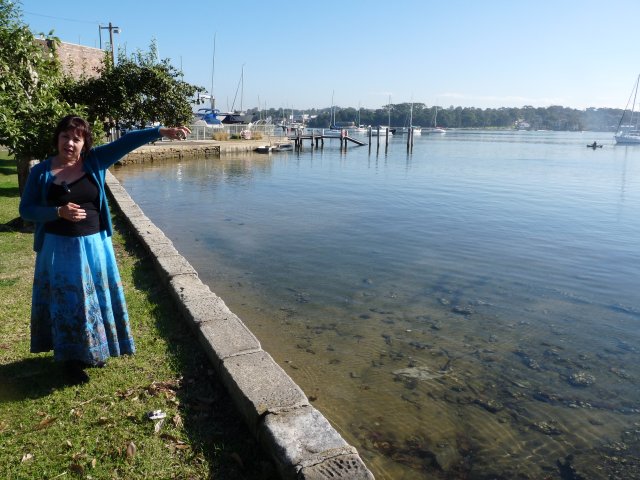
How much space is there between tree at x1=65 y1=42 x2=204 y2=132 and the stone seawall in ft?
38.9

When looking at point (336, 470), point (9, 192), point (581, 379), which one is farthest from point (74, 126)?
point (9, 192)

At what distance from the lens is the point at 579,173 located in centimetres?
3350

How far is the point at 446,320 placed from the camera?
7.01m

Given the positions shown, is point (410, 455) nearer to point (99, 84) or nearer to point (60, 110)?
point (60, 110)

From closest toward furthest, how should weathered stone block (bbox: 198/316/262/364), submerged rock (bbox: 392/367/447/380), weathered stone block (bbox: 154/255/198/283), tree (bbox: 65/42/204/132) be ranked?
1. weathered stone block (bbox: 198/316/262/364)
2. submerged rock (bbox: 392/367/447/380)
3. weathered stone block (bbox: 154/255/198/283)
4. tree (bbox: 65/42/204/132)

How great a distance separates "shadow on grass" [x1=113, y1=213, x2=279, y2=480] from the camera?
3172mm

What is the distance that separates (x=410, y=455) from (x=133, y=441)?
→ 2.07m

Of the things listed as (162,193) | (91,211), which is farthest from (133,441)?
(162,193)

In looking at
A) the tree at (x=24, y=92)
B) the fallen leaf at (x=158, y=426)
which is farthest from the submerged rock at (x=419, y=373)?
the tree at (x=24, y=92)

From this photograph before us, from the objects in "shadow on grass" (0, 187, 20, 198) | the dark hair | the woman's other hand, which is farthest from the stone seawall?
"shadow on grass" (0, 187, 20, 198)

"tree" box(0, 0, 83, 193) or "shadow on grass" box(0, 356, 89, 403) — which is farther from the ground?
"tree" box(0, 0, 83, 193)

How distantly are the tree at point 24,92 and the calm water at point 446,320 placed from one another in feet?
10.7

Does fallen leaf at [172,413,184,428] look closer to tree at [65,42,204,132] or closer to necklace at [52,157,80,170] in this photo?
necklace at [52,157,80,170]

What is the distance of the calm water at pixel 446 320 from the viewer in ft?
14.2
